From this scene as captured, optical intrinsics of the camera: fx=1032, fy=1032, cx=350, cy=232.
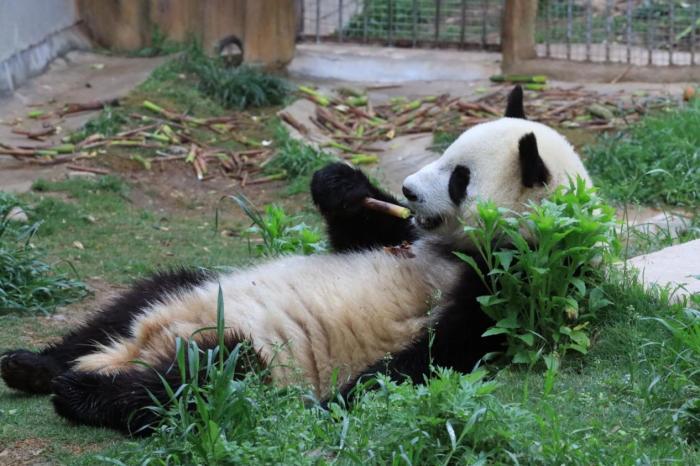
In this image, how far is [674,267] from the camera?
16.0 ft

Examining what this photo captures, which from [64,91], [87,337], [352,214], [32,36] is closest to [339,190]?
[352,214]

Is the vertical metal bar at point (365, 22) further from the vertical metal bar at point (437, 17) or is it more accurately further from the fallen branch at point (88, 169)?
the fallen branch at point (88, 169)

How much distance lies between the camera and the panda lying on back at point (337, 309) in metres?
4.23

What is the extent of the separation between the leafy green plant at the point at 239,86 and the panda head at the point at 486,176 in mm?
6452

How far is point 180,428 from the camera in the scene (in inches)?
134

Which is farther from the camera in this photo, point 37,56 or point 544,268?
point 37,56

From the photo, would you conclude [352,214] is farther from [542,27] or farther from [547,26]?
[542,27]

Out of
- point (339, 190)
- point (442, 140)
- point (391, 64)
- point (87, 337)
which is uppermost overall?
point (391, 64)

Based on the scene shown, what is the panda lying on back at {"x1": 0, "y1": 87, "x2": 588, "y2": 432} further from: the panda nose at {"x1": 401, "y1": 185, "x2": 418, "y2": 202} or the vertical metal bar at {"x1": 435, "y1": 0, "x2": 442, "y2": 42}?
the vertical metal bar at {"x1": 435, "y1": 0, "x2": 442, "y2": 42}

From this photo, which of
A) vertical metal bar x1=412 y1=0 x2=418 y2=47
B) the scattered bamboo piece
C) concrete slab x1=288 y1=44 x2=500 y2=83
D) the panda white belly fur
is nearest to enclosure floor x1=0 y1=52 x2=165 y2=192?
concrete slab x1=288 y1=44 x2=500 y2=83

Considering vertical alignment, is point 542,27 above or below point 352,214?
above

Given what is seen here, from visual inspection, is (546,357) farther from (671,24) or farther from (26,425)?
(671,24)

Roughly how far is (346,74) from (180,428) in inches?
373

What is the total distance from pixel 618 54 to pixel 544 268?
875cm
